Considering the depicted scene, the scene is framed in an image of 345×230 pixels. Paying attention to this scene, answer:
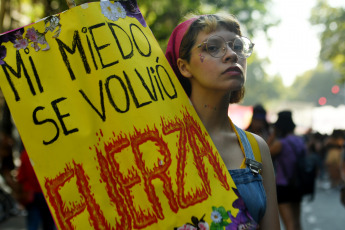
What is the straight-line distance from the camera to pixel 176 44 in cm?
237

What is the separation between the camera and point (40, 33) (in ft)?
6.92

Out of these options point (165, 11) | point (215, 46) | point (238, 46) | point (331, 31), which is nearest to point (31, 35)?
point (215, 46)

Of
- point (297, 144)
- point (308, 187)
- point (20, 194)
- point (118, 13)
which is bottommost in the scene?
point (308, 187)

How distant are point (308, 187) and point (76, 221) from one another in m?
5.15

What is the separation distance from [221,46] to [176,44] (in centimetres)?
22

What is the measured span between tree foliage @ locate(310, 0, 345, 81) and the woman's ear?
99.7 feet

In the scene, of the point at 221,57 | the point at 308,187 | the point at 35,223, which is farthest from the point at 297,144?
the point at 221,57

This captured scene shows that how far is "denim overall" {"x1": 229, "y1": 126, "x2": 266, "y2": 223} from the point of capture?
211cm

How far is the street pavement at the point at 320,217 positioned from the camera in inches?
422

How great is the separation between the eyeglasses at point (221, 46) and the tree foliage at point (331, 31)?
99.6 ft

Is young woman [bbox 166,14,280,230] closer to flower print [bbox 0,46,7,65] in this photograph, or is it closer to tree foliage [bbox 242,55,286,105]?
flower print [bbox 0,46,7,65]

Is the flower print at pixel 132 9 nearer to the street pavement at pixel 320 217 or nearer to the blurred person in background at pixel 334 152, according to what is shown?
the street pavement at pixel 320 217

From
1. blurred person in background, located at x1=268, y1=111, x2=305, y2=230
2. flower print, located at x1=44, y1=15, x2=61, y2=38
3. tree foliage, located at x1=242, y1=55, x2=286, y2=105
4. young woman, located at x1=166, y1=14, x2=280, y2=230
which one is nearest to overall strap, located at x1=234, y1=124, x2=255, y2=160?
young woman, located at x1=166, y1=14, x2=280, y2=230

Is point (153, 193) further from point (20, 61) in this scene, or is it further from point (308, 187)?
point (308, 187)
